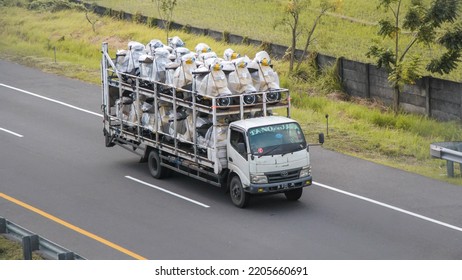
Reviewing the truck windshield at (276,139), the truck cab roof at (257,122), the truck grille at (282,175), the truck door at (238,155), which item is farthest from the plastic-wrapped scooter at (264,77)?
the truck grille at (282,175)

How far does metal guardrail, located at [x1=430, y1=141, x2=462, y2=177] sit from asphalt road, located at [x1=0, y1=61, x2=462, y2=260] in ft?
2.16

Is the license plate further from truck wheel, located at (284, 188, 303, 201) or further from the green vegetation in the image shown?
the green vegetation

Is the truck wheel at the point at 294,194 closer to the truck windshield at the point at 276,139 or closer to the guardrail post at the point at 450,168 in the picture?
the truck windshield at the point at 276,139

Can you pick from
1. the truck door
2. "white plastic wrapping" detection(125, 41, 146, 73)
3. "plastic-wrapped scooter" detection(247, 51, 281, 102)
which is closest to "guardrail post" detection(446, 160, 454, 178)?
"plastic-wrapped scooter" detection(247, 51, 281, 102)

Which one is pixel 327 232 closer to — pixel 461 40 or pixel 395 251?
pixel 395 251

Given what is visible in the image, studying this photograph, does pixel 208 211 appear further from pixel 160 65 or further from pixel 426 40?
pixel 426 40

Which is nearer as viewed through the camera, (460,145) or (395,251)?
(395,251)

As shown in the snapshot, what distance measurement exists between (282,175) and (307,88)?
1285cm

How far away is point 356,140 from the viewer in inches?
1145

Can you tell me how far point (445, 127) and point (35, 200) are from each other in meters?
12.6

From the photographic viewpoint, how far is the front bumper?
22.3 metres

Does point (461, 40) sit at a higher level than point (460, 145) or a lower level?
higher

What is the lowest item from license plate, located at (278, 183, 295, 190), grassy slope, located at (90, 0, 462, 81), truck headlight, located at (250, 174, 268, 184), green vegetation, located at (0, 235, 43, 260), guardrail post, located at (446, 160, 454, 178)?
green vegetation, located at (0, 235, 43, 260)

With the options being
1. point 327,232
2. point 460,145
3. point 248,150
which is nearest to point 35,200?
point 248,150
